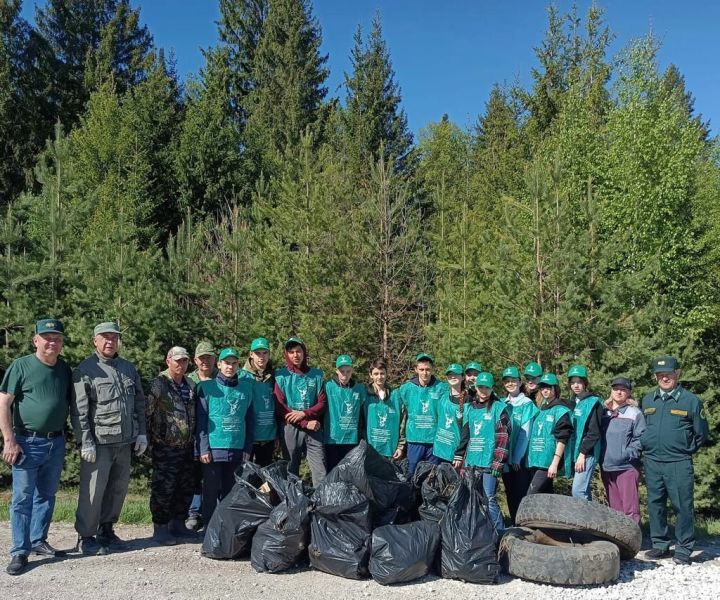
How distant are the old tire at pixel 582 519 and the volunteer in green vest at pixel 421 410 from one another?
1444 mm

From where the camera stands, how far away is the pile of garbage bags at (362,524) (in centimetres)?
507

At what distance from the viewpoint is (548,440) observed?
623cm

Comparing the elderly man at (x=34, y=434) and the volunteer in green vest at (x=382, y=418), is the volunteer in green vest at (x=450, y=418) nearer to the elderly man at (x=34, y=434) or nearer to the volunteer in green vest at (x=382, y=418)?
the volunteer in green vest at (x=382, y=418)

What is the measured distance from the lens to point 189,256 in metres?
12.5

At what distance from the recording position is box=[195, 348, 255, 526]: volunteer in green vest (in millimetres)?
6117

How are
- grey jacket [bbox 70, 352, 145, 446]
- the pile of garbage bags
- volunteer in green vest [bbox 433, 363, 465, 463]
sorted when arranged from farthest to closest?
1. volunteer in green vest [bbox 433, 363, 465, 463]
2. grey jacket [bbox 70, 352, 145, 446]
3. the pile of garbage bags

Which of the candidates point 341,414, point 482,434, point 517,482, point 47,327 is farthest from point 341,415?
point 47,327

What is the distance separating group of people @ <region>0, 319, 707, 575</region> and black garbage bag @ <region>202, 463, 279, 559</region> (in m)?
0.58

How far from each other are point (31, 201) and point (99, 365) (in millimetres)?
8212

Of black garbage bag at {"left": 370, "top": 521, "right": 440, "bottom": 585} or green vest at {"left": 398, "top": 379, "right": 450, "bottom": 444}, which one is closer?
black garbage bag at {"left": 370, "top": 521, "right": 440, "bottom": 585}

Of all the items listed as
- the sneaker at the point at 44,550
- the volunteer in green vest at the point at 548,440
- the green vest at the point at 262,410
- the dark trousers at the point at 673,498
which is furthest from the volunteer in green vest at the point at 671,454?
the sneaker at the point at 44,550

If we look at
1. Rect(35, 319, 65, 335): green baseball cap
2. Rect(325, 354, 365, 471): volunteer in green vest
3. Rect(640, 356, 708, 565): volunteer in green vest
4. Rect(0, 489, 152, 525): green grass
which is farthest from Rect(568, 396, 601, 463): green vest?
Rect(35, 319, 65, 335): green baseball cap

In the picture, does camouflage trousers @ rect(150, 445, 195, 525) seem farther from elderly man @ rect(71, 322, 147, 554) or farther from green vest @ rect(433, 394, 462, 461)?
green vest @ rect(433, 394, 462, 461)

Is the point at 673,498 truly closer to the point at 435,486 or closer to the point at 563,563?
the point at 563,563
